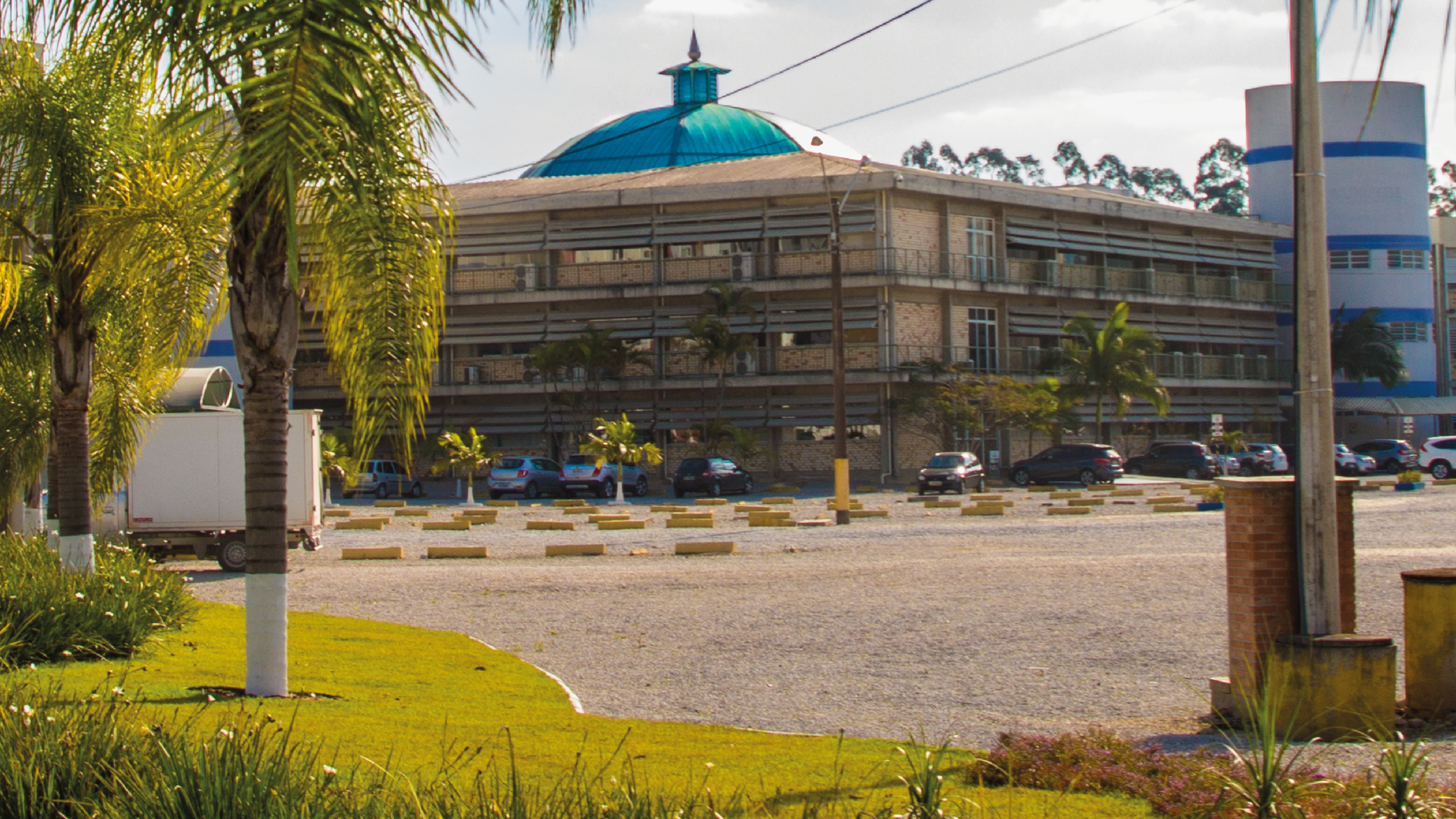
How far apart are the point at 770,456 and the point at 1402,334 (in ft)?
128

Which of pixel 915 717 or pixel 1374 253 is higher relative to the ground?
pixel 1374 253

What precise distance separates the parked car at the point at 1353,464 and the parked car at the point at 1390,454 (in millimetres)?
526

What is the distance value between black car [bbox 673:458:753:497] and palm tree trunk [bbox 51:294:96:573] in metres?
34.9

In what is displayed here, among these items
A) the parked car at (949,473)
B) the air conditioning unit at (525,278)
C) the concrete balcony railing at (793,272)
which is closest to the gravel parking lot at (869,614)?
the parked car at (949,473)

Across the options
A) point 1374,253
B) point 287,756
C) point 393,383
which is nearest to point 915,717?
point 393,383

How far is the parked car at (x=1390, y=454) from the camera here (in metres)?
61.0

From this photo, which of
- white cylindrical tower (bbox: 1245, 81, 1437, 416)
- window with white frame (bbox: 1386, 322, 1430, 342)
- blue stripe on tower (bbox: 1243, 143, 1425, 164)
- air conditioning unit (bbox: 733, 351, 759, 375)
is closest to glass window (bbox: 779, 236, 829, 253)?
air conditioning unit (bbox: 733, 351, 759, 375)

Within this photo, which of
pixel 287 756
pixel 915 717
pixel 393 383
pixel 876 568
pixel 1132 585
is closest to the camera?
pixel 287 756

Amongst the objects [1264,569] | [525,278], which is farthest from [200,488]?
[525,278]

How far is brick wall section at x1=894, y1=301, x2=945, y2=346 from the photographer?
2170 inches

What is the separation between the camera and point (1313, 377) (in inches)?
359

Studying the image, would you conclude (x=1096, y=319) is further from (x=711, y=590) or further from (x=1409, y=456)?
(x=711, y=590)

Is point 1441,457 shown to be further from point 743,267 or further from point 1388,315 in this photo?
point 743,267

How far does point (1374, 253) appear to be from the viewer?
240 feet
